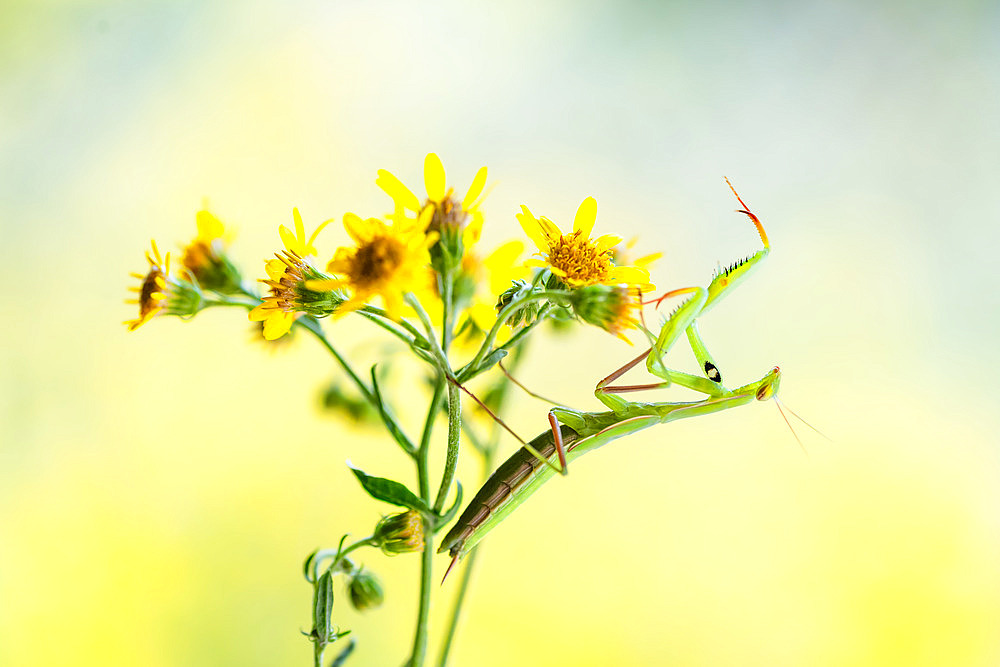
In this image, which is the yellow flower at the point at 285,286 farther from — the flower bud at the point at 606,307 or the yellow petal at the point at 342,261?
the flower bud at the point at 606,307

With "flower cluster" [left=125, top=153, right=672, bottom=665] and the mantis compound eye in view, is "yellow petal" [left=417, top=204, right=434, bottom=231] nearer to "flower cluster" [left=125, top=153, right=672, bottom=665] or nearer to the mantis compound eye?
"flower cluster" [left=125, top=153, right=672, bottom=665]

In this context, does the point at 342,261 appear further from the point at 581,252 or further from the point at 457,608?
the point at 457,608

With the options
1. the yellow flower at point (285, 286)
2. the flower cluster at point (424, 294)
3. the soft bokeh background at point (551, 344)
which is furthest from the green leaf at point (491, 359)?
the soft bokeh background at point (551, 344)

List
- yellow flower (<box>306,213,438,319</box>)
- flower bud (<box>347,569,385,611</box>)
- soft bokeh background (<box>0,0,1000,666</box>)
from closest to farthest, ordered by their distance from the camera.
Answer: yellow flower (<box>306,213,438,319</box>) → flower bud (<box>347,569,385,611</box>) → soft bokeh background (<box>0,0,1000,666</box>)

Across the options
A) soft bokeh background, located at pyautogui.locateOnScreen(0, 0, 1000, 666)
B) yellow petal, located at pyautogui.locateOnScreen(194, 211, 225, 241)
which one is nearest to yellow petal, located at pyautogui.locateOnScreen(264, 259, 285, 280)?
yellow petal, located at pyautogui.locateOnScreen(194, 211, 225, 241)

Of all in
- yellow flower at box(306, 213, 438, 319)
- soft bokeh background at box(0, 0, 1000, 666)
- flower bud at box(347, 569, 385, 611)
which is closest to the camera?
yellow flower at box(306, 213, 438, 319)

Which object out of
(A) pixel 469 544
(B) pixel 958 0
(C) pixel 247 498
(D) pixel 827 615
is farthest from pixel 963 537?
(C) pixel 247 498
